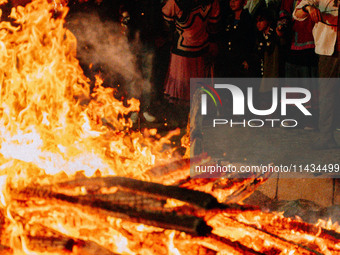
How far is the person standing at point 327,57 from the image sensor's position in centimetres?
544

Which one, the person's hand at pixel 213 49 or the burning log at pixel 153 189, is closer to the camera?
the burning log at pixel 153 189

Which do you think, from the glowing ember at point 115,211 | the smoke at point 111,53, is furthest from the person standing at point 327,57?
the smoke at point 111,53

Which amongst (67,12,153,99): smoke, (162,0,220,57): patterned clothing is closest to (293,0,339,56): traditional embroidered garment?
(162,0,220,57): patterned clothing

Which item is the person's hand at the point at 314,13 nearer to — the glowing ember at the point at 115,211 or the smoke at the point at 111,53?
the smoke at the point at 111,53

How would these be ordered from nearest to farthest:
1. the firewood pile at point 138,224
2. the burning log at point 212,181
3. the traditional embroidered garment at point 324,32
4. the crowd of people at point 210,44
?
the firewood pile at point 138,224, the burning log at point 212,181, the traditional embroidered garment at point 324,32, the crowd of people at point 210,44

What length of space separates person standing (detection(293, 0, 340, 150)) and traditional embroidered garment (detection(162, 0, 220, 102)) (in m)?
1.52

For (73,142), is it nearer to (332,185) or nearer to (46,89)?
(46,89)

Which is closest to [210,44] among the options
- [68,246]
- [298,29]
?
[298,29]

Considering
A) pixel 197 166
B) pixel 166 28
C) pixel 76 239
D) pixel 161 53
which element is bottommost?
pixel 76 239

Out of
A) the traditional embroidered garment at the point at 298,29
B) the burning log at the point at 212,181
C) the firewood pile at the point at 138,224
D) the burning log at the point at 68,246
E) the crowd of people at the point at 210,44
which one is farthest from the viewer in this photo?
the crowd of people at the point at 210,44

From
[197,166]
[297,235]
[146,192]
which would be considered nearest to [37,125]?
[197,166]

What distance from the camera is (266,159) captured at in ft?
17.2

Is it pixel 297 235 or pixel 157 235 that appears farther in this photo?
pixel 297 235

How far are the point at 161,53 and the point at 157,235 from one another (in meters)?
4.41
